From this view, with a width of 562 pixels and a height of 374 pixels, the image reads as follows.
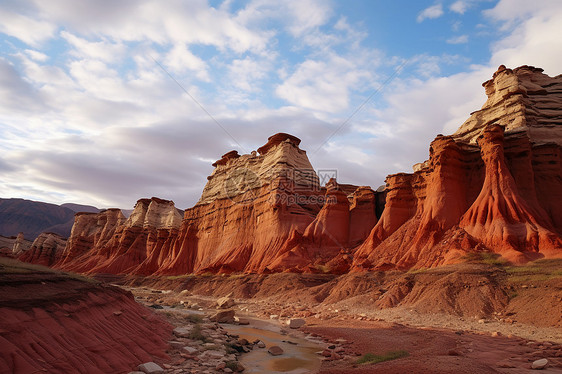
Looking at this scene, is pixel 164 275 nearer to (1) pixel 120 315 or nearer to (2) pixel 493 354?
(1) pixel 120 315

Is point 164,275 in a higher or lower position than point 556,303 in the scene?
lower

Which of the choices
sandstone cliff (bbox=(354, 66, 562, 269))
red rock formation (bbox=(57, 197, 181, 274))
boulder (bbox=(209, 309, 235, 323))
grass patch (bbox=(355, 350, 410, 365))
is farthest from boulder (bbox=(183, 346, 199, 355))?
red rock formation (bbox=(57, 197, 181, 274))

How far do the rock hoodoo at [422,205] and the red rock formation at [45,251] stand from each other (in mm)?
63645

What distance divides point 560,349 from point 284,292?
24547 mm

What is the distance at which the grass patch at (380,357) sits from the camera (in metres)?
11.9

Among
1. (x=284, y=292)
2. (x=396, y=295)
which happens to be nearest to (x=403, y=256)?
(x=396, y=295)

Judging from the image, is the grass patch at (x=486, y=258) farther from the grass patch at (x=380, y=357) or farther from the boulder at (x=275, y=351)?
the boulder at (x=275, y=351)

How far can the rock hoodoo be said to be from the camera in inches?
1099

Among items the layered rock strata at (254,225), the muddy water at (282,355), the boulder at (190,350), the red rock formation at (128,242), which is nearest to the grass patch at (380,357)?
the muddy water at (282,355)

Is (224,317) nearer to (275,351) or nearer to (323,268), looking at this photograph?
(275,351)

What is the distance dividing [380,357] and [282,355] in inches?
190

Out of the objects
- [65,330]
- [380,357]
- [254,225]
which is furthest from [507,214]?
[254,225]

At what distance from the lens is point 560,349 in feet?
39.4

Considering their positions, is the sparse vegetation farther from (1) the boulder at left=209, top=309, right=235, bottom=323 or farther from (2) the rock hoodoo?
(1) the boulder at left=209, top=309, right=235, bottom=323
